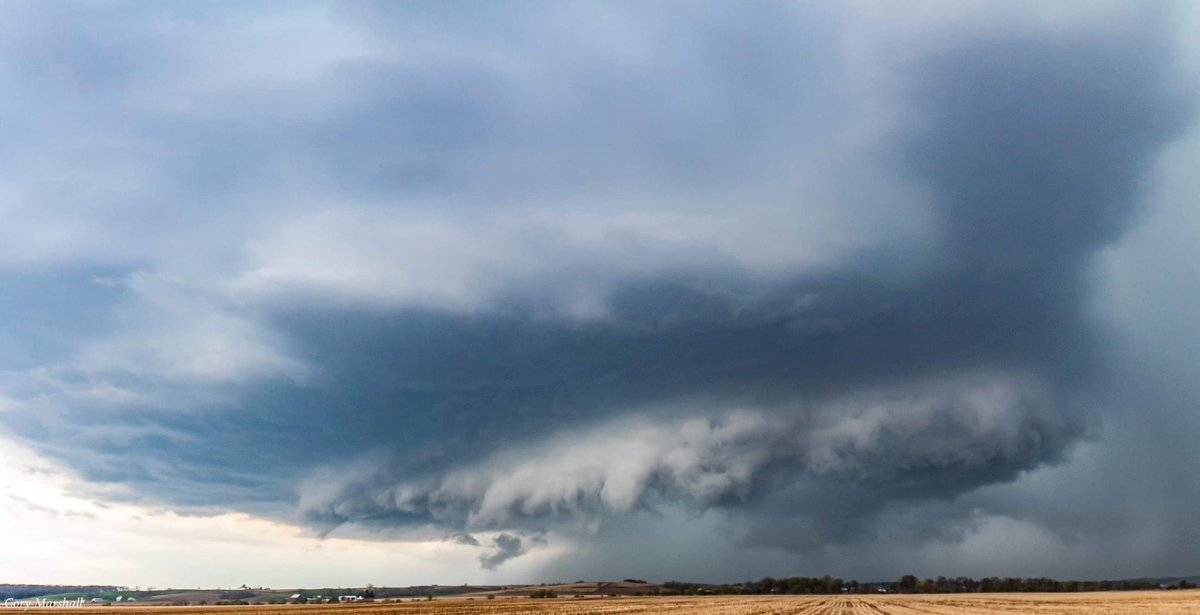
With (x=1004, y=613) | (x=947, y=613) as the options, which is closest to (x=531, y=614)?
(x=947, y=613)

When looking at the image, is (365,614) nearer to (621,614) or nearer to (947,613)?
(621,614)

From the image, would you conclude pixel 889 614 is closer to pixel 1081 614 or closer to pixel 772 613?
pixel 772 613

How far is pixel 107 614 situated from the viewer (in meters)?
140

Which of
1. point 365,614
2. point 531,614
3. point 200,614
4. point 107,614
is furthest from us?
point 200,614

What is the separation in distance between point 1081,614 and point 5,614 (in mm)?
171812

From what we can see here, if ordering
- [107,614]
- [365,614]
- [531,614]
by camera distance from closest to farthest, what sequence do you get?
[531,614] < [365,614] < [107,614]

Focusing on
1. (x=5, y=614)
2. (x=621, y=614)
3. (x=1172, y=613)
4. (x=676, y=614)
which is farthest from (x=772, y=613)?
(x=5, y=614)

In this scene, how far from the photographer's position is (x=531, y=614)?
4328 inches

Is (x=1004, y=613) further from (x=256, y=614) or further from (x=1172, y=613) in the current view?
(x=256, y=614)

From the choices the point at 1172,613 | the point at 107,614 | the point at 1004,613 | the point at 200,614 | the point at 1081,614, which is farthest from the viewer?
the point at 200,614

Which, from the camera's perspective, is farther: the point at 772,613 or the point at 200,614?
the point at 200,614

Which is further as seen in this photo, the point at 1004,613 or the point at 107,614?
the point at 107,614

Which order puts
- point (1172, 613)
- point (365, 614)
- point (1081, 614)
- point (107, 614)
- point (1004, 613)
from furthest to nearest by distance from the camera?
point (107, 614)
point (365, 614)
point (1004, 613)
point (1081, 614)
point (1172, 613)

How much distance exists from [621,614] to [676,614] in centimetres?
765
